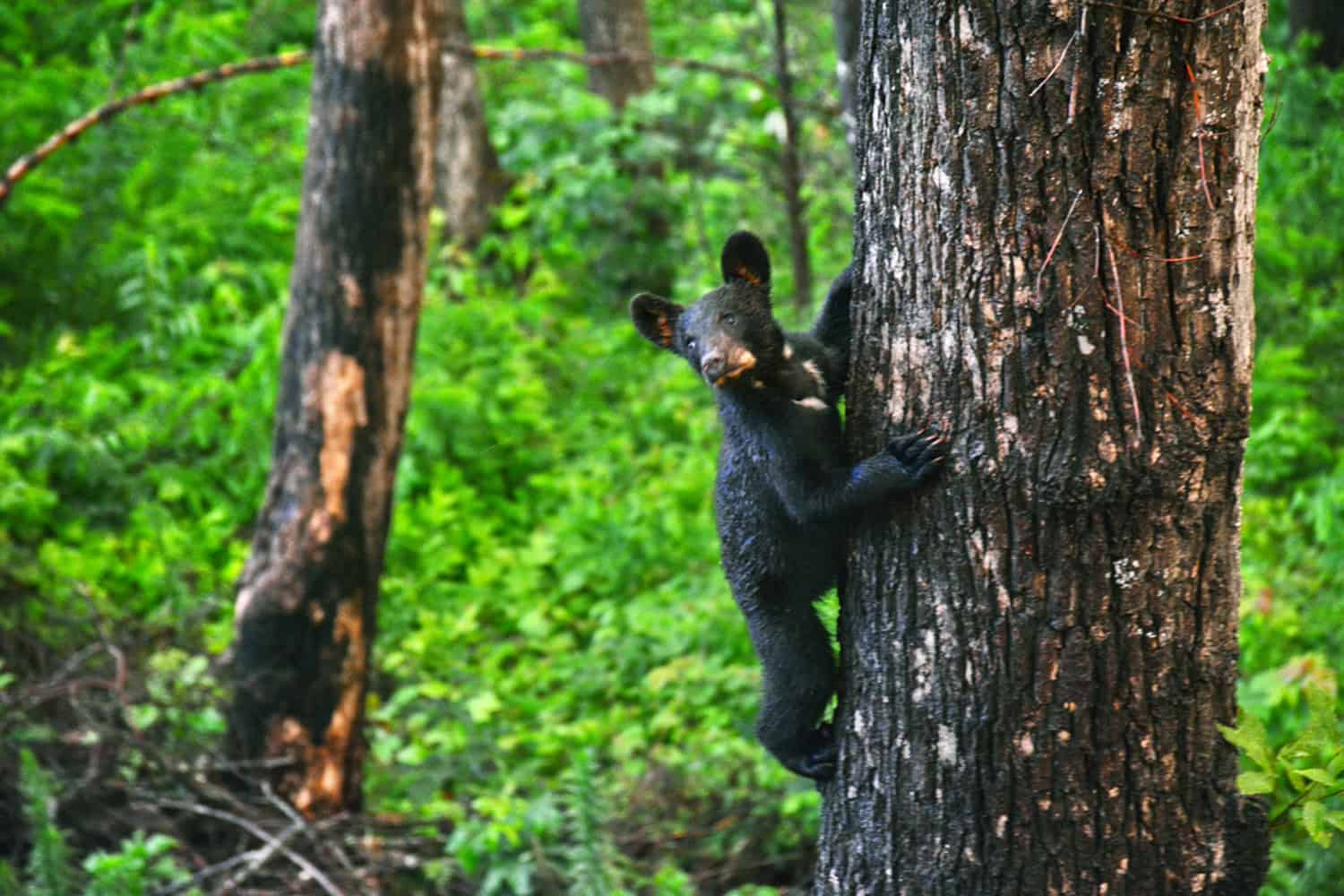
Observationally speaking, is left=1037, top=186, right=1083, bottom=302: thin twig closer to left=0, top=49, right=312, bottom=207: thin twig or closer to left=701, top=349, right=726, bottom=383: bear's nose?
left=701, top=349, right=726, bottom=383: bear's nose

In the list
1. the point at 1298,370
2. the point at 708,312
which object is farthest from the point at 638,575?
the point at 708,312

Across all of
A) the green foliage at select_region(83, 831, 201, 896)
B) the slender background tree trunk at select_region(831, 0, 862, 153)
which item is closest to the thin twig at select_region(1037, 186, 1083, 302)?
the slender background tree trunk at select_region(831, 0, 862, 153)

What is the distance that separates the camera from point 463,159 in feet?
36.9

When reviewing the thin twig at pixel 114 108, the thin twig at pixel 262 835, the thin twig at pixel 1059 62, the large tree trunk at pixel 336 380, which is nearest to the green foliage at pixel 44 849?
the thin twig at pixel 262 835

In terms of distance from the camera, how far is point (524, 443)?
29.5ft

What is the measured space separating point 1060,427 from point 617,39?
387 inches

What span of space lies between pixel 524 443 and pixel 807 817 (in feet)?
14.6

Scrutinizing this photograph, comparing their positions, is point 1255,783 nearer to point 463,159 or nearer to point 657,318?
point 657,318

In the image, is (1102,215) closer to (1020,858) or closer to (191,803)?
(1020,858)

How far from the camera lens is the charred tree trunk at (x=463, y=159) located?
36.5 feet

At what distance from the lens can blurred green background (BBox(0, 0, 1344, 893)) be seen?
520cm

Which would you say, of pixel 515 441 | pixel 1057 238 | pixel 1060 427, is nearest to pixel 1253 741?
pixel 1060 427

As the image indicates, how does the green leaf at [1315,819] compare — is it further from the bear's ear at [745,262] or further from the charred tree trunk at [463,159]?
the charred tree trunk at [463,159]

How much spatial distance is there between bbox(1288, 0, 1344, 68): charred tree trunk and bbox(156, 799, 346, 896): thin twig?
17.1 feet
